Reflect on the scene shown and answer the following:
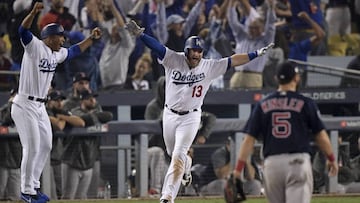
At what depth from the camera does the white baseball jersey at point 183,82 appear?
13.0m

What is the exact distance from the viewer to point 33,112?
12.4 metres

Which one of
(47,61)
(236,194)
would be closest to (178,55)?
(47,61)

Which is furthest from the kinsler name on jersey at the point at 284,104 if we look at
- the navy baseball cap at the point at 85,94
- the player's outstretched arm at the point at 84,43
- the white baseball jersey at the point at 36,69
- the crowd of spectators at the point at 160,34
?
the crowd of spectators at the point at 160,34

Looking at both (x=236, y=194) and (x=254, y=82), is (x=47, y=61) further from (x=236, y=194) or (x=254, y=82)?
(x=254, y=82)

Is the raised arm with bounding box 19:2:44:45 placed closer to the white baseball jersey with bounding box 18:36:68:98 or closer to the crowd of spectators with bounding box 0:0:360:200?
the white baseball jersey with bounding box 18:36:68:98

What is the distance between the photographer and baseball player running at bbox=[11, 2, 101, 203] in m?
12.3

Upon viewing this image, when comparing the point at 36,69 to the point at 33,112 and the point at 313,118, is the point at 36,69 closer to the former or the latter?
the point at 33,112

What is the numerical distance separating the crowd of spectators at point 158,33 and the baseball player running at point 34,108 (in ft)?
14.9

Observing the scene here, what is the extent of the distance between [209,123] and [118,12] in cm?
290

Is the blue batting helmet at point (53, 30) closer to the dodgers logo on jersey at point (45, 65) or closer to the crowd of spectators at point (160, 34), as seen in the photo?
the dodgers logo on jersey at point (45, 65)

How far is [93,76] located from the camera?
17.7m

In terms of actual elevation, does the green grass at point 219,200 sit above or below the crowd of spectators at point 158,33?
below

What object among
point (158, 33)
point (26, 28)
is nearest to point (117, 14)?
point (158, 33)

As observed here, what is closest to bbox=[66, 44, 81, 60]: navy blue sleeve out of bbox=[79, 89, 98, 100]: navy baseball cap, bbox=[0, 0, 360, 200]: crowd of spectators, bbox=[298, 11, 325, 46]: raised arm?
bbox=[79, 89, 98, 100]: navy baseball cap
